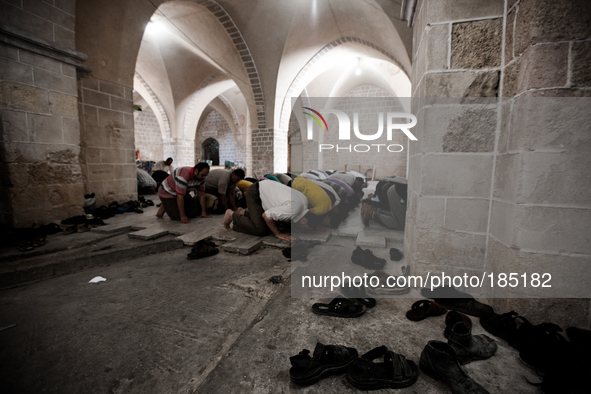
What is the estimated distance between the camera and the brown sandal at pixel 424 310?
5.73ft

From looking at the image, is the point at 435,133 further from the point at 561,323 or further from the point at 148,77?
the point at 148,77

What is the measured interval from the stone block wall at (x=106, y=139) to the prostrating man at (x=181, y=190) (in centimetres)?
156

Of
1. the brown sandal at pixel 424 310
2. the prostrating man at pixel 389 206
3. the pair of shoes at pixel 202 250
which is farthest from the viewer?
the prostrating man at pixel 389 206

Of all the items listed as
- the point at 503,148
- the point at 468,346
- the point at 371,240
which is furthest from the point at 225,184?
the point at 468,346

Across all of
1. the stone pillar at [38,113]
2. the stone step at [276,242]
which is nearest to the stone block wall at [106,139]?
the stone pillar at [38,113]

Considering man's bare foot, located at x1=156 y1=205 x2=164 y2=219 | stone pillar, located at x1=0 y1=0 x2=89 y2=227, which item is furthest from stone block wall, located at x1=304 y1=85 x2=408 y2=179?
stone pillar, located at x1=0 y1=0 x2=89 y2=227

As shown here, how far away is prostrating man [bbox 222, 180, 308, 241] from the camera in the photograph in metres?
3.38

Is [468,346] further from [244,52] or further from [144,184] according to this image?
[244,52]

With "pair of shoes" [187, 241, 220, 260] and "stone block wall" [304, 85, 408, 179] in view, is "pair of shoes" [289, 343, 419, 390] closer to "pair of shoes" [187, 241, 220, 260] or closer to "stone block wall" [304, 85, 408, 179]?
"pair of shoes" [187, 241, 220, 260]

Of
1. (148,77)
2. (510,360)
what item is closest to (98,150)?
(510,360)

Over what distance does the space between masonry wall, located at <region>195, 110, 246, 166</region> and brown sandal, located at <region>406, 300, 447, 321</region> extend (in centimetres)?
1857

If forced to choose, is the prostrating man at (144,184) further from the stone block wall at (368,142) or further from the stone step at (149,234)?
the stone block wall at (368,142)

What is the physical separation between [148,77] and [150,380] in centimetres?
1227

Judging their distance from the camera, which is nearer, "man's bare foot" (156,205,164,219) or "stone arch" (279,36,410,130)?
"man's bare foot" (156,205,164,219)
